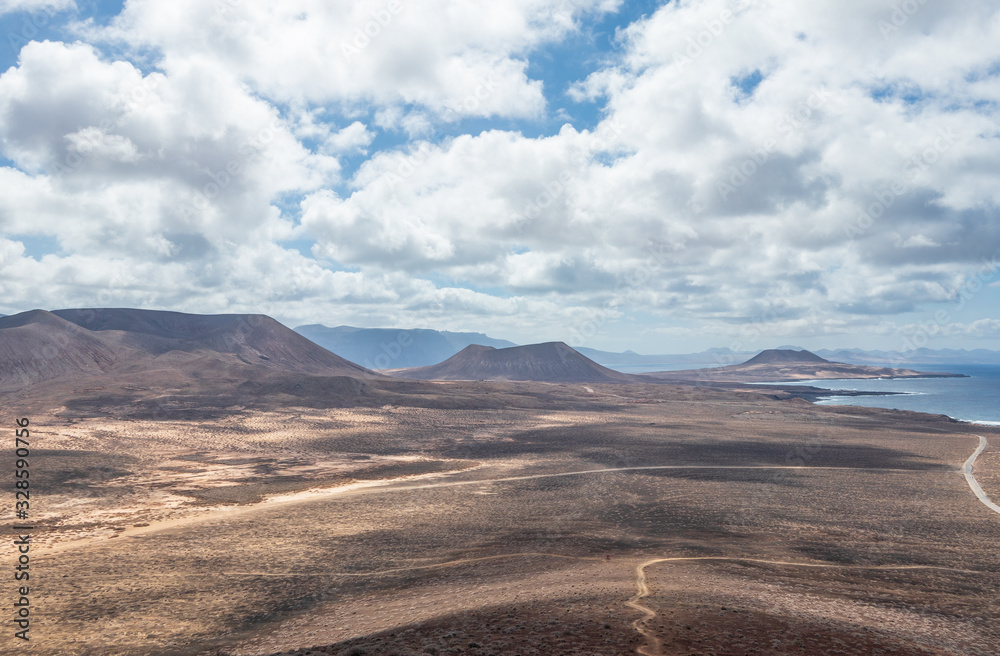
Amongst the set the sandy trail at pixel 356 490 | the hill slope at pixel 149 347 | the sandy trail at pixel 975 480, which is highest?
the hill slope at pixel 149 347

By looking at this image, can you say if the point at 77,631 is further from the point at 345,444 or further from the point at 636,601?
the point at 345,444

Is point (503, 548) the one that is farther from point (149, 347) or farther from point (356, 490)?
point (149, 347)

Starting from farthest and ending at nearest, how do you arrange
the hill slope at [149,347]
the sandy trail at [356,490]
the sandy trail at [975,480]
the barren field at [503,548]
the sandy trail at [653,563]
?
the hill slope at [149,347] → the sandy trail at [975,480] → the sandy trail at [356,490] → the barren field at [503,548] → the sandy trail at [653,563]

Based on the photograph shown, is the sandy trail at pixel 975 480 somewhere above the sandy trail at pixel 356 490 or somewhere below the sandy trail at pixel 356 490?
below

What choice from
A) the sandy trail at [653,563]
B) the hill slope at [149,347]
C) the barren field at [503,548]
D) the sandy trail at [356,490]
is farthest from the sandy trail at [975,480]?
the hill slope at [149,347]

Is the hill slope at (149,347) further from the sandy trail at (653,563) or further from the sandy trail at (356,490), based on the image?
the sandy trail at (653,563)

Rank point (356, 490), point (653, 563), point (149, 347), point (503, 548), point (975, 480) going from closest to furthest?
point (653, 563) → point (503, 548) → point (356, 490) → point (975, 480) → point (149, 347)

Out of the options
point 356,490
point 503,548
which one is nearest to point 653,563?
point 503,548

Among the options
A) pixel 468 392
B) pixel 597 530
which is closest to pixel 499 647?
pixel 597 530
